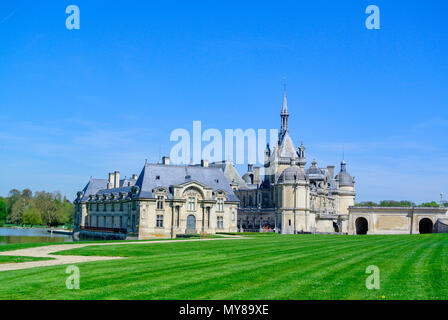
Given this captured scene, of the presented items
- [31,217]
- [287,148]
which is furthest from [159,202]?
[31,217]

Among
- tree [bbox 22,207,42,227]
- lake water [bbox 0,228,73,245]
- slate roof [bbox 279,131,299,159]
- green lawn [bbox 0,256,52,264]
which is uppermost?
slate roof [bbox 279,131,299,159]

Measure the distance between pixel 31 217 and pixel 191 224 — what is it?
60020mm

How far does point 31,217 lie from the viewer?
11400cm

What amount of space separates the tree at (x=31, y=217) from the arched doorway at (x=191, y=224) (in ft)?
196

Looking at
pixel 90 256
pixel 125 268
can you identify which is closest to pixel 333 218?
pixel 90 256

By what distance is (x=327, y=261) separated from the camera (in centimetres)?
2306

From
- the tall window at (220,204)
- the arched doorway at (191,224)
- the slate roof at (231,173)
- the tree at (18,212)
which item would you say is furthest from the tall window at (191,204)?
the tree at (18,212)

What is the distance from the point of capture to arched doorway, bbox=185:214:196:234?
68.6m

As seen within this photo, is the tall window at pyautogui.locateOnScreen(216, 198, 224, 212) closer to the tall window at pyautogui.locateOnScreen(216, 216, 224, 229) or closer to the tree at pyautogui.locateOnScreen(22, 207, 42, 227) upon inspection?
the tall window at pyautogui.locateOnScreen(216, 216, 224, 229)

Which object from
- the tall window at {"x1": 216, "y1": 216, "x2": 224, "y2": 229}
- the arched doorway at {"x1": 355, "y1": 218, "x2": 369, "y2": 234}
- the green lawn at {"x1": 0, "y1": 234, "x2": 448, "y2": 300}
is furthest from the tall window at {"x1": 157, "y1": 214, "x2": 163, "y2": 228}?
the arched doorway at {"x1": 355, "y1": 218, "x2": 369, "y2": 234}

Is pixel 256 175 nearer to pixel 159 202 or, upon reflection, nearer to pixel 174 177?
pixel 174 177

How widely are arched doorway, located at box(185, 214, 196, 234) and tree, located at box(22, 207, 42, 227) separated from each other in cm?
5977

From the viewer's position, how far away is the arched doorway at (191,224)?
68625mm

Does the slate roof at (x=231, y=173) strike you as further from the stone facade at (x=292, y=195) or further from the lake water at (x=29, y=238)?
the lake water at (x=29, y=238)
